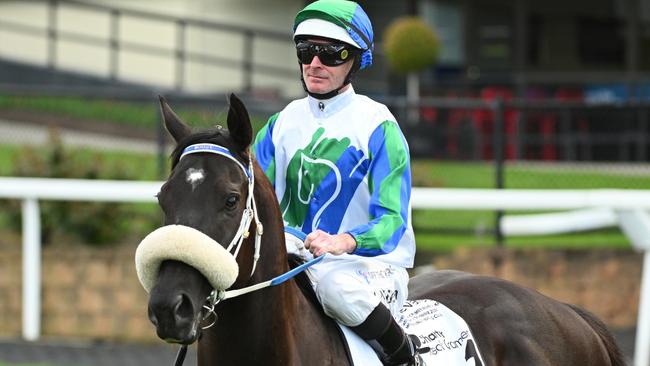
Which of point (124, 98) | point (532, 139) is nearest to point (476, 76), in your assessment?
point (532, 139)

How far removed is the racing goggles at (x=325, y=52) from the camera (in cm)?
421

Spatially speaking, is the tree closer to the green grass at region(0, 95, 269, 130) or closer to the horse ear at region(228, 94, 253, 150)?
the green grass at region(0, 95, 269, 130)

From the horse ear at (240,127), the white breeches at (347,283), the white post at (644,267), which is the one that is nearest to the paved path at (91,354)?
the white post at (644,267)

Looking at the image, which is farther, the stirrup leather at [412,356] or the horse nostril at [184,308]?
the stirrup leather at [412,356]

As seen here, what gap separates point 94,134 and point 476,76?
9.14 metres

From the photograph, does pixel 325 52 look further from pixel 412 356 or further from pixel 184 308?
pixel 184 308

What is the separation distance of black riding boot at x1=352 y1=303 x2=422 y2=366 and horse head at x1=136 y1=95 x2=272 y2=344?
0.60 m

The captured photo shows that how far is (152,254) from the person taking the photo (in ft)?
11.2

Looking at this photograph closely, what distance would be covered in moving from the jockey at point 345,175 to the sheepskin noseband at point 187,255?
0.66m

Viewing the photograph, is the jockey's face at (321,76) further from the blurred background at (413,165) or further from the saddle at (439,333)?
the saddle at (439,333)

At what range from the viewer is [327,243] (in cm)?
387

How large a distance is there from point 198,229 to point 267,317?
519 millimetres

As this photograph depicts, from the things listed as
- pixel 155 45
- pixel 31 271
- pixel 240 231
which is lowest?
pixel 31 271

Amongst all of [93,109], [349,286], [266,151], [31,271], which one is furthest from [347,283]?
[93,109]
